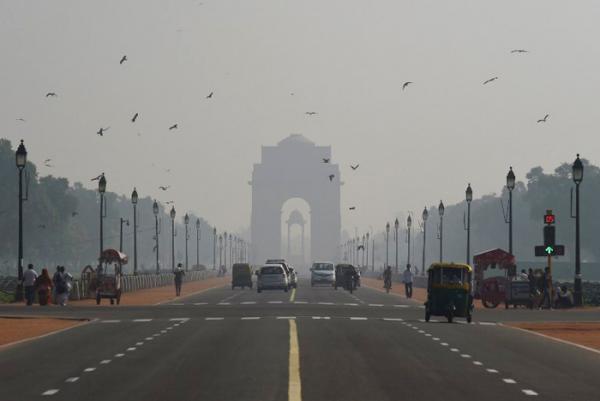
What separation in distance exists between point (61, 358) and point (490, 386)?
8633 millimetres

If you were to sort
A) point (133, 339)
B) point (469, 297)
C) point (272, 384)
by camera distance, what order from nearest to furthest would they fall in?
point (272, 384) → point (133, 339) → point (469, 297)

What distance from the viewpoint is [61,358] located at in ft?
84.3

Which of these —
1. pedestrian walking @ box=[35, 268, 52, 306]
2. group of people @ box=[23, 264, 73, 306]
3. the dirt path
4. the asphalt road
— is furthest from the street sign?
the dirt path

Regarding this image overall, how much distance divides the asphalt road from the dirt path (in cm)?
88

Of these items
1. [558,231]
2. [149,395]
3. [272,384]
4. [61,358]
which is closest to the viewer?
[149,395]

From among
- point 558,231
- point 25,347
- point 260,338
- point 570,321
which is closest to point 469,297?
point 570,321

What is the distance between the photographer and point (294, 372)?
22.1 metres

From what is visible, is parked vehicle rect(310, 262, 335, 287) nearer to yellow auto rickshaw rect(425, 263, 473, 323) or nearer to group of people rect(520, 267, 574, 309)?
group of people rect(520, 267, 574, 309)

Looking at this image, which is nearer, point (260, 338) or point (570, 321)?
point (260, 338)

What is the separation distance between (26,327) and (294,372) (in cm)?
1754

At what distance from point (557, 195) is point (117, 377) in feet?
536

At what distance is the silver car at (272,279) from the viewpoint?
279 ft

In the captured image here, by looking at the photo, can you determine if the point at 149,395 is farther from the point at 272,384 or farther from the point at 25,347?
the point at 25,347

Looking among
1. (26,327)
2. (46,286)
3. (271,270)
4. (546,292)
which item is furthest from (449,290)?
(271,270)
